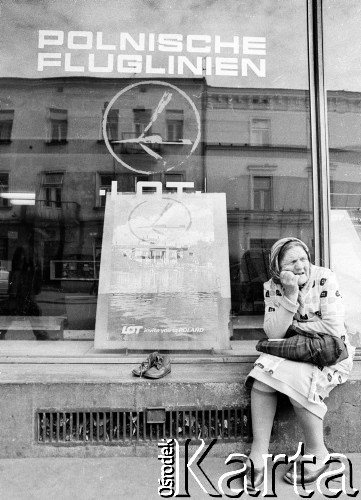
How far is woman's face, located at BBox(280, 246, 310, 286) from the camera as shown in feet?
10.0

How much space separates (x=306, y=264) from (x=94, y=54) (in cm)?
318

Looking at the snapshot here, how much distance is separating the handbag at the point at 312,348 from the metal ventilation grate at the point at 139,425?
65 cm

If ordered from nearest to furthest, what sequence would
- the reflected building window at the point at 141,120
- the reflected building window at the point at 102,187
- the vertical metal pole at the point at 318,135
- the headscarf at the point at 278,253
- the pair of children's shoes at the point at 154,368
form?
the headscarf at the point at 278,253 < the pair of children's shoes at the point at 154,368 < the vertical metal pole at the point at 318,135 < the reflected building window at the point at 102,187 < the reflected building window at the point at 141,120

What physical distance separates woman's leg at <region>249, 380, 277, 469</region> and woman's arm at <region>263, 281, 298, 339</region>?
37 cm

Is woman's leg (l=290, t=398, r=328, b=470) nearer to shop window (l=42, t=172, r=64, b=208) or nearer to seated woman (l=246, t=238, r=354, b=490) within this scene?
seated woman (l=246, t=238, r=354, b=490)

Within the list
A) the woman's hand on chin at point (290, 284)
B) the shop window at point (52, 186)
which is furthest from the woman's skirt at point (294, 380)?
the shop window at point (52, 186)

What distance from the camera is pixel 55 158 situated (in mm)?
6074

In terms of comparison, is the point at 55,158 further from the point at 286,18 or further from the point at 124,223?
the point at 286,18

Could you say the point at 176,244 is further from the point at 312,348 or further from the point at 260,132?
the point at 260,132

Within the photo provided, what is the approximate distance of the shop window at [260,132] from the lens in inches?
212

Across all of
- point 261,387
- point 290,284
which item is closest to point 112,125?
point 290,284

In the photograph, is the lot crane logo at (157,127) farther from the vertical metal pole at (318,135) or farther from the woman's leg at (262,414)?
the woman's leg at (262,414)

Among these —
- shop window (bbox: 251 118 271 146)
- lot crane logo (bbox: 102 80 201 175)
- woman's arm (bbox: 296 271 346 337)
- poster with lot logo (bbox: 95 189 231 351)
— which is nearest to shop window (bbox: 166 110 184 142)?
lot crane logo (bbox: 102 80 201 175)

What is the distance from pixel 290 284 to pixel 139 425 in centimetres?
152
